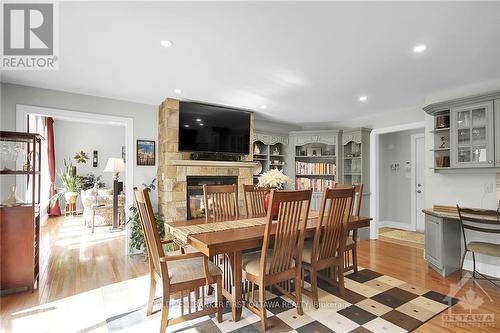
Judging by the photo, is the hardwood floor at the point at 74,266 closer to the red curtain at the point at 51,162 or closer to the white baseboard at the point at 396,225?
the red curtain at the point at 51,162

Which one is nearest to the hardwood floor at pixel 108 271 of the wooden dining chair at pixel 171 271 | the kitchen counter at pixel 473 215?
the kitchen counter at pixel 473 215

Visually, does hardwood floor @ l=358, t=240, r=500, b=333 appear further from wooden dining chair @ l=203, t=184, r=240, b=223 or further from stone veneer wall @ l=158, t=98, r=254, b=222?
stone veneer wall @ l=158, t=98, r=254, b=222

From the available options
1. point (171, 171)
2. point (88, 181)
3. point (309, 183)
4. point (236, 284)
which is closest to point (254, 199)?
point (236, 284)

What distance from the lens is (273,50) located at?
238 cm

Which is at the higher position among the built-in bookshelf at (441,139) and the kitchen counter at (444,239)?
the built-in bookshelf at (441,139)

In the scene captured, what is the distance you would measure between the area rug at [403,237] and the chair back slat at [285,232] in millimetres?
3455

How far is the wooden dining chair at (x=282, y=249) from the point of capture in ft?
6.37

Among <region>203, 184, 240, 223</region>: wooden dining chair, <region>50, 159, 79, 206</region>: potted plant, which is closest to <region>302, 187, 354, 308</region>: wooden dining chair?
<region>203, 184, 240, 223</region>: wooden dining chair

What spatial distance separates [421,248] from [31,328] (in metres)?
5.26

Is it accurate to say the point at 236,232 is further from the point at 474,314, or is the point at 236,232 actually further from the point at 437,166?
the point at 437,166

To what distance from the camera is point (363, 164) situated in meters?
5.02

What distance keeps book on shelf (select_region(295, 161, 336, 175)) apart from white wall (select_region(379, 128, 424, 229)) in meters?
1.34

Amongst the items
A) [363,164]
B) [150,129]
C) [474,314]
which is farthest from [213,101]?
[474,314]

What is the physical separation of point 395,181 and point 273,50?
4.97 meters
